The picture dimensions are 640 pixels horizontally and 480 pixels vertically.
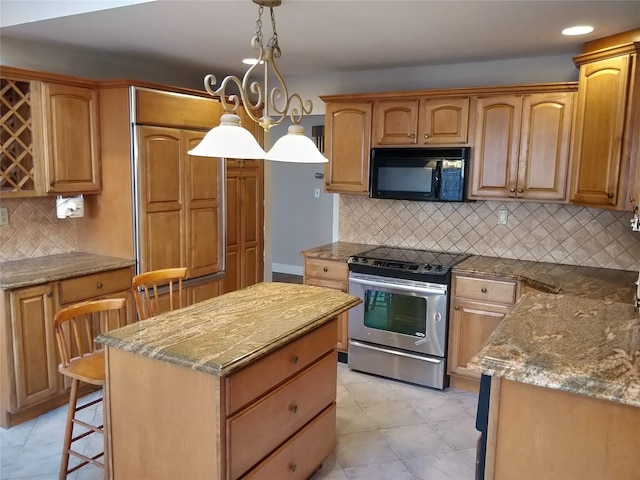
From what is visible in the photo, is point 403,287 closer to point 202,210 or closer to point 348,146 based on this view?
point 348,146

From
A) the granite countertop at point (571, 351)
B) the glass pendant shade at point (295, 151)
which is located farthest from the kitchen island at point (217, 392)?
the granite countertop at point (571, 351)

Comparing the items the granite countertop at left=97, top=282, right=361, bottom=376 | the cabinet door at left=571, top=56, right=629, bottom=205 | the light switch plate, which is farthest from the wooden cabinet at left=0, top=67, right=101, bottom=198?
the cabinet door at left=571, top=56, right=629, bottom=205

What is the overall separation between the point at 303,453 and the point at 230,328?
0.72 meters

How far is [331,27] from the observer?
9.54ft

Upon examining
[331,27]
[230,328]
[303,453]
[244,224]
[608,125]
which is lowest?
[303,453]

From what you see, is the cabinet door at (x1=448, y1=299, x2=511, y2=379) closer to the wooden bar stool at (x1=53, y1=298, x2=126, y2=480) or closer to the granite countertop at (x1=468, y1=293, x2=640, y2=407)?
the granite countertop at (x1=468, y1=293, x2=640, y2=407)

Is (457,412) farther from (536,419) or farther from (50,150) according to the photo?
(50,150)

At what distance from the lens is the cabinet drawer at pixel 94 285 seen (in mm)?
3125

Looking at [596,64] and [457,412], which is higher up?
[596,64]

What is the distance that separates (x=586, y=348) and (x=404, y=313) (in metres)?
1.93

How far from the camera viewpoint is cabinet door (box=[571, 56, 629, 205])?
2.83m

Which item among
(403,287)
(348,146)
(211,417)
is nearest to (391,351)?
(403,287)

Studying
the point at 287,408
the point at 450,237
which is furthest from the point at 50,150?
the point at 450,237

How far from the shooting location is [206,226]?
3.99 meters
